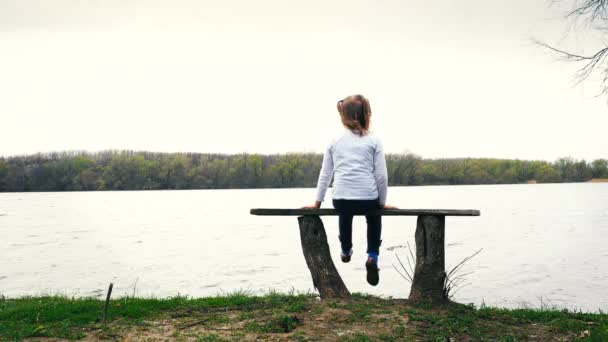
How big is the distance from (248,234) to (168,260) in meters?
12.5

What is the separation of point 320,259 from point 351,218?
1051mm

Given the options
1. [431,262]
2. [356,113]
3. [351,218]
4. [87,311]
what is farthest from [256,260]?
[356,113]

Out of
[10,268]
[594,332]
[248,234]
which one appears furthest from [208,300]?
[248,234]

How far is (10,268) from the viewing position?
66.5 ft

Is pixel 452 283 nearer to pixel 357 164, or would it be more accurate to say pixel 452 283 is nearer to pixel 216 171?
pixel 357 164

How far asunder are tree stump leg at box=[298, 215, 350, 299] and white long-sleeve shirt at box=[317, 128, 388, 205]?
36.3 inches

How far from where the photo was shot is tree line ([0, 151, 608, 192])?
113562 millimetres

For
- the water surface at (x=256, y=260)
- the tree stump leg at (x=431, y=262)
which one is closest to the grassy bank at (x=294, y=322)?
the tree stump leg at (x=431, y=262)

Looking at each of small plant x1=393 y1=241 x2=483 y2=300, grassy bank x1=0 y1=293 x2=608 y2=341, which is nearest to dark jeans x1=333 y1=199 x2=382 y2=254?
small plant x1=393 y1=241 x2=483 y2=300

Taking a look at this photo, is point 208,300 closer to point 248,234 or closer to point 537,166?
point 248,234

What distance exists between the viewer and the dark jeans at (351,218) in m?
6.77

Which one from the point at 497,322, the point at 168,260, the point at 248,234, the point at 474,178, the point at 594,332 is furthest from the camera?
the point at 474,178

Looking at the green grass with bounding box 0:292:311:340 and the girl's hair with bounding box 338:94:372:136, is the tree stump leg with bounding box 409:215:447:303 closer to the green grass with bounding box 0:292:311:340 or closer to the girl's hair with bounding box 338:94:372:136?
the girl's hair with bounding box 338:94:372:136

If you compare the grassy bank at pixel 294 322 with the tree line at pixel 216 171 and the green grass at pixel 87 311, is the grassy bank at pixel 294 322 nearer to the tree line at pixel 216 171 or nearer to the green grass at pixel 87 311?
the green grass at pixel 87 311
